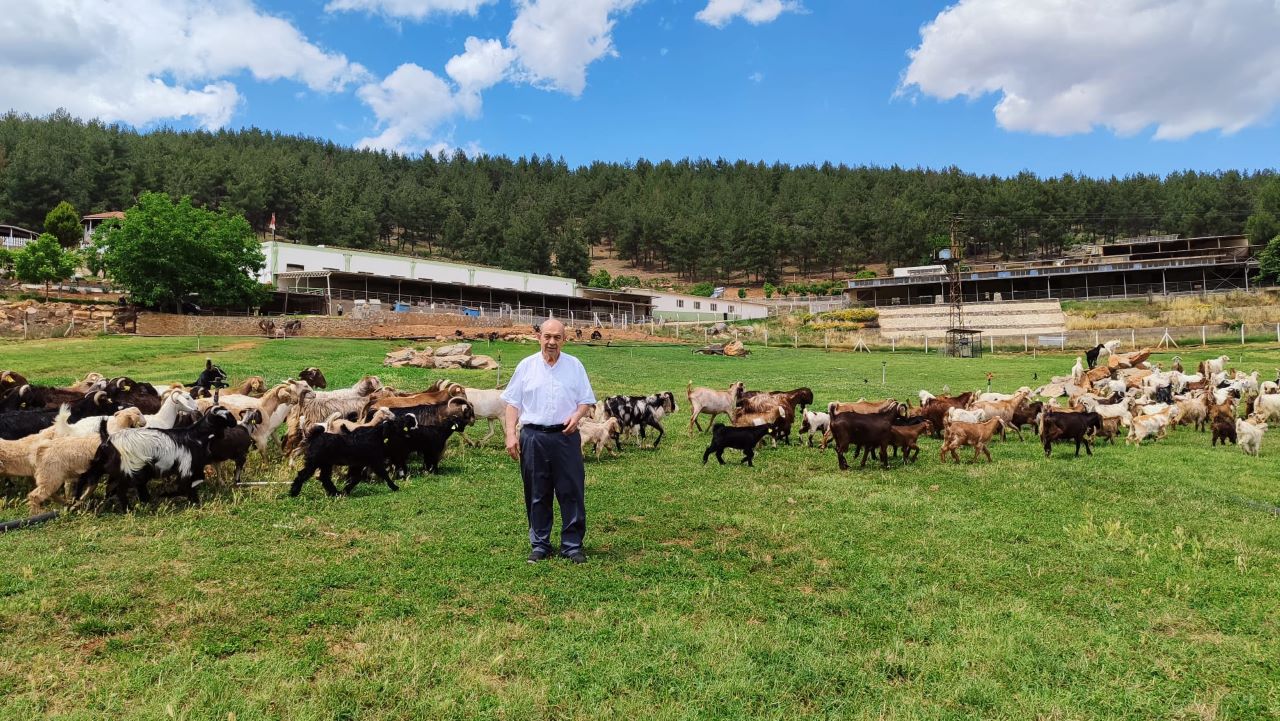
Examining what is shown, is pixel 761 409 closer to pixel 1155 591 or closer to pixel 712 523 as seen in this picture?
pixel 712 523

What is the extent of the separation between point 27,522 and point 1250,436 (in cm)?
1874

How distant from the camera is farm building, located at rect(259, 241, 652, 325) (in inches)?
2267

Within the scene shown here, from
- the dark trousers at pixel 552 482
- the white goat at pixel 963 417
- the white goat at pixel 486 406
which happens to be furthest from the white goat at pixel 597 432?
the white goat at pixel 963 417

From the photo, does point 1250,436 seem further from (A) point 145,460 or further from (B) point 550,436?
(A) point 145,460

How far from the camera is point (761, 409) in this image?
14.9 metres

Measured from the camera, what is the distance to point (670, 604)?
5.92m

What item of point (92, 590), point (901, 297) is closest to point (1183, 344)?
point (901, 297)

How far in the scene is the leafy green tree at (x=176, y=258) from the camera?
4684cm

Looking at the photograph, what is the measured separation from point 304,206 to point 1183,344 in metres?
99.7

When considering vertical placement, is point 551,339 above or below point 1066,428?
above

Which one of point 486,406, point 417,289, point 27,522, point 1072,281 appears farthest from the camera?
point 1072,281

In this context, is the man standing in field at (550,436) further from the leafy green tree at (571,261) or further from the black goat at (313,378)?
the leafy green tree at (571,261)

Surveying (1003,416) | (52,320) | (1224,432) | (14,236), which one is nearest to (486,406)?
(1003,416)

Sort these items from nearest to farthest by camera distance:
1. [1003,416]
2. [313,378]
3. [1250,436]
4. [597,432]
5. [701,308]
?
1. [597,432]
2. [1250,436]
3. [1003,416]
4. [313,378]
5. [701,308]
